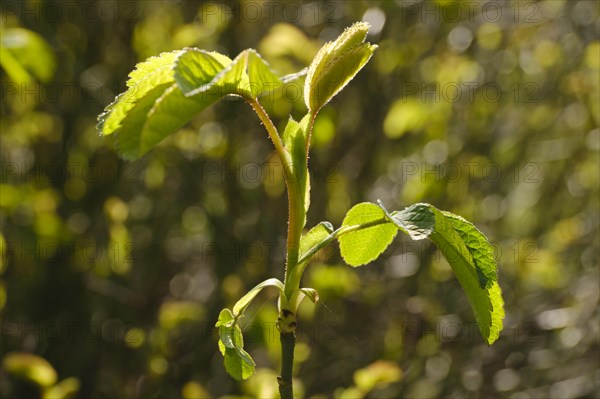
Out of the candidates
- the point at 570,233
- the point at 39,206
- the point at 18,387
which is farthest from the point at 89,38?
the point at 570,233

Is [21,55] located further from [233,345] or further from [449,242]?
[449,242]

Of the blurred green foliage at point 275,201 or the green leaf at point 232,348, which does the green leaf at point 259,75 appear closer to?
the green leaf at point 232,348

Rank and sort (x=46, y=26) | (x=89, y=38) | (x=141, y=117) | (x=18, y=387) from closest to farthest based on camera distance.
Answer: (x=141, y=117)
(x=18, y=387)
(x=46, y=26)
(x=89, y=38)

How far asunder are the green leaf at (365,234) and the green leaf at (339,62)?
0.16 m

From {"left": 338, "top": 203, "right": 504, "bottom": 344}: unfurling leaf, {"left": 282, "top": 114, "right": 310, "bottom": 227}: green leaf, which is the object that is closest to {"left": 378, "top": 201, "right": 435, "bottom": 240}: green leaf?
{"left": 338, "top": 203, "right": 504, "bottom": 344}: unfurling leaf

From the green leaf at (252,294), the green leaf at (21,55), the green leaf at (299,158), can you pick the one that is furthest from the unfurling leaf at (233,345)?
the green leaf at (21,55)

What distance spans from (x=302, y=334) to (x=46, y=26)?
154cm

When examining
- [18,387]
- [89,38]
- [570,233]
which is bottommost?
[570,233]

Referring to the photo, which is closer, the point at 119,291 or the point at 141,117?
the point at 141,117

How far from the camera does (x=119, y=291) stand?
2803mm

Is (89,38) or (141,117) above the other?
(141,117)

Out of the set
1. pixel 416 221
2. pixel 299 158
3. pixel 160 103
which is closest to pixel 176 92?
pixel 160 103

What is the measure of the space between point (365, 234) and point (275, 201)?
6.66ft

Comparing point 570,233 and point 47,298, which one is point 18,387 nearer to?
point 47,298
